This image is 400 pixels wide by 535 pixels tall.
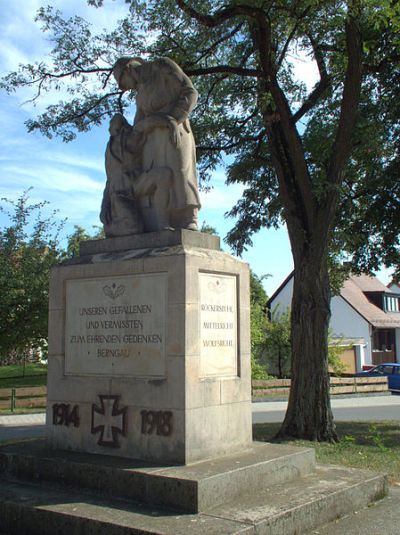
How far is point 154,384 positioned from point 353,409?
1827 centimetres

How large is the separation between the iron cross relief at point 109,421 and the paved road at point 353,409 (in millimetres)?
11919

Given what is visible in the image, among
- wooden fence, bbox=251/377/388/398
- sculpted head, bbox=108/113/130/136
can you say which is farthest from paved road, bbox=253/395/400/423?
sculpted head, bbox=108/113/130/136

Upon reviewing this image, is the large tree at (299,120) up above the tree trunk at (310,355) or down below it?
above

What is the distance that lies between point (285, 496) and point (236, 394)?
138cm

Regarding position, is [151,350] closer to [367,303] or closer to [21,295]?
[21,295]

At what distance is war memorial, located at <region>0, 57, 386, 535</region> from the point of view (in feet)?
18.0

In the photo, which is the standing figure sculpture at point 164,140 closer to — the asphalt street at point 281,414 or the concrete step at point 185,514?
the concrete step at point 185,514

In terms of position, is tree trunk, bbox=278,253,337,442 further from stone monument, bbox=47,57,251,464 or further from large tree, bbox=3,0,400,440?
stone monument, bbox=47,57,251,464

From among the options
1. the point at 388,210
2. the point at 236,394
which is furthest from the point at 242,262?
the point at 388,210

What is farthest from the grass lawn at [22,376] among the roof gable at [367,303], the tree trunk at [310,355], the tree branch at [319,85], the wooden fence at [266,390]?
the roof gable at [367,303]

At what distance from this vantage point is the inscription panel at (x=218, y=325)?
21.6ft

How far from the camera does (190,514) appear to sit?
206 inches

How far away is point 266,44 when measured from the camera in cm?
1272

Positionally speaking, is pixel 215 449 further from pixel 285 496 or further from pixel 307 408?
pixel 307 408
